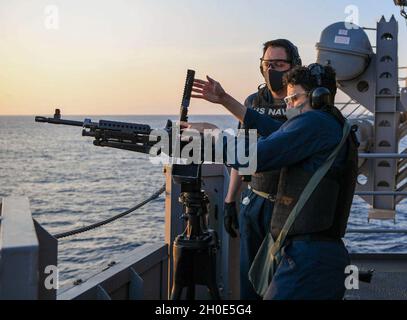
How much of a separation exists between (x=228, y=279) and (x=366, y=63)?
8.11 metres

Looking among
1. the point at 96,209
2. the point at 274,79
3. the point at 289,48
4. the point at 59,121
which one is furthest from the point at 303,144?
the point at 96,209

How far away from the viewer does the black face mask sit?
331cm

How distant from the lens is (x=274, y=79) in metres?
3.33

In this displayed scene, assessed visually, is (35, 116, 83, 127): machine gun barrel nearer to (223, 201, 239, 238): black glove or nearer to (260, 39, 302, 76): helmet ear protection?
(223, 201, 239, 238): black glove

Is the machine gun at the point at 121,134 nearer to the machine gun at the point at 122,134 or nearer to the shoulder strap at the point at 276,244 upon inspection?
the machine gun at the point at 122,134

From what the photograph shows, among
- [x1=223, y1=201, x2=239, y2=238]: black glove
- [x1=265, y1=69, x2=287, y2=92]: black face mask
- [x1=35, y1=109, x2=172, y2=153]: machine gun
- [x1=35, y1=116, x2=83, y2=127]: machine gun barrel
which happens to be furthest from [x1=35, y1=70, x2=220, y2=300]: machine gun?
[x1=265, y1=69, x2=287, y2=92]: black face mask

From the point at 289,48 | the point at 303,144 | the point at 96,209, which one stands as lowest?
the point at 96,209

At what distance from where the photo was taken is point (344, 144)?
2467mm

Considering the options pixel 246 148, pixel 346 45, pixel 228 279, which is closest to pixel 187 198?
pixel 246 148

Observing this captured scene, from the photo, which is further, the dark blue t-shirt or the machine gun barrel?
the machine gun barrel

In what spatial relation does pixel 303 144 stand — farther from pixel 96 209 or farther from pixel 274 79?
pixel 96 209
